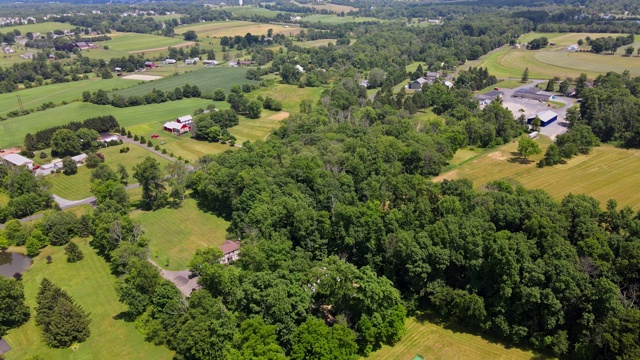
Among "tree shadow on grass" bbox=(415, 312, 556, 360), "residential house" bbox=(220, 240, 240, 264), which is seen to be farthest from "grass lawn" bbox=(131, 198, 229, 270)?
"tree shadow on grass" bbox=(415, 312, 556, 360)

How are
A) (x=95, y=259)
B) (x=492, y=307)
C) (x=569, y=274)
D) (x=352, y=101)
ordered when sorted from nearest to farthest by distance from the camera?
1. (x=569, y=274)
2. (x=492, y=307)
3. (x=95, y=259)
4. (x=352, y=101)

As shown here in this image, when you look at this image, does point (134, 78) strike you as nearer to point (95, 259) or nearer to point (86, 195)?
point (86, 195)

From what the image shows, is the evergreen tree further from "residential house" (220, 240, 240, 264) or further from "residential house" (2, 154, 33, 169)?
"residential house" (2, 154, 33, 169)

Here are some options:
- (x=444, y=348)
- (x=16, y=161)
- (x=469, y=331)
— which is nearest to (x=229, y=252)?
(x=444, y=348)

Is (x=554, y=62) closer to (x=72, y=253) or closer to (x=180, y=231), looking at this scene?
(x=180, y=231)

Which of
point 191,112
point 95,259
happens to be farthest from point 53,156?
point 95,259

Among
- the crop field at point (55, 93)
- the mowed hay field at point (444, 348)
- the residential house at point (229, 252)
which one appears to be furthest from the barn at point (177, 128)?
the mowed hay field at point (444, 348)

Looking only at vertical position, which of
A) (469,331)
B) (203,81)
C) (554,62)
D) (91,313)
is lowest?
(91,313)
